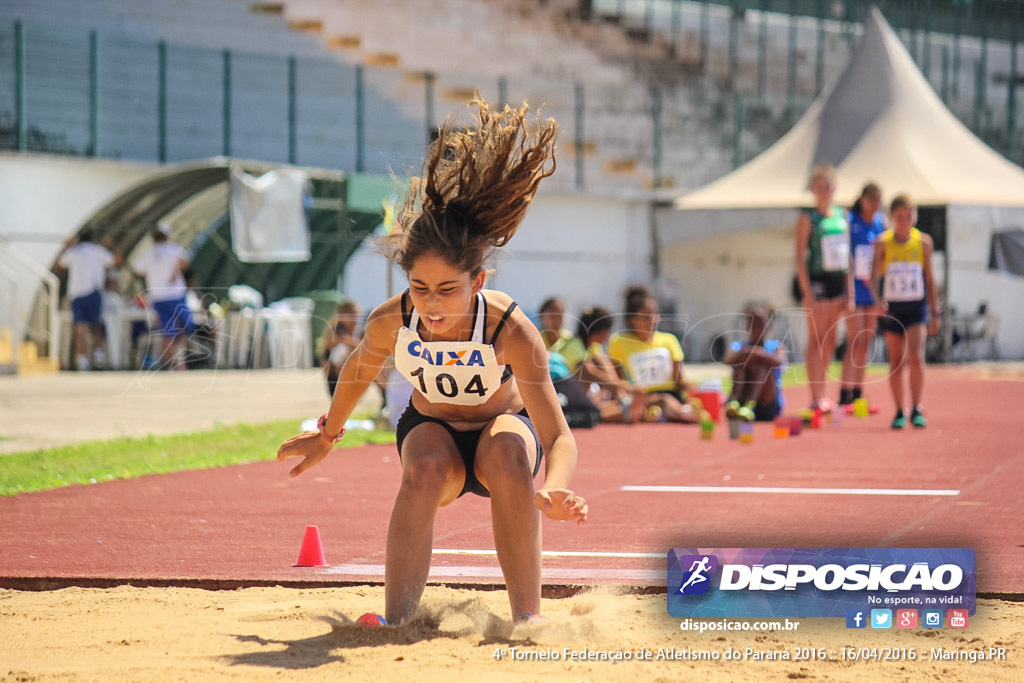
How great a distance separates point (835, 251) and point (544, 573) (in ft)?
27.8

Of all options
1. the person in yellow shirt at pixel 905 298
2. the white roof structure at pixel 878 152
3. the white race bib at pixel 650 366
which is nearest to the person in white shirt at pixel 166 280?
the white roof structure at pixel 878 152

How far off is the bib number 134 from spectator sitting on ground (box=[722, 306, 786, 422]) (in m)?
8.65

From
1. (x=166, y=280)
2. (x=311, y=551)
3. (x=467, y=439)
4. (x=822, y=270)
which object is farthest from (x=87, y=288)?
(x=467, y=439)

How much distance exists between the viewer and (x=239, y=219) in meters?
19.9

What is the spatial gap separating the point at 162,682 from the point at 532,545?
1286 mm

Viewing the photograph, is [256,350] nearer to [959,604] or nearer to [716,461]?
[716,461]

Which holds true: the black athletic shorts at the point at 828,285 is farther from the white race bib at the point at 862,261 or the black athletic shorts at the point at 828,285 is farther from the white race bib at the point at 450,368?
the white race bib at the point at 450,368

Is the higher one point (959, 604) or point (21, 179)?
point (21, 179)

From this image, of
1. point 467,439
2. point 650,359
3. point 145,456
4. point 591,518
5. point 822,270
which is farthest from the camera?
point 822,270

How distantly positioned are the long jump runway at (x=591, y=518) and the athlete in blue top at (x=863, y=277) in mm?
2483

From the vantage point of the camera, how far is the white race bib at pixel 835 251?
43.4 ft

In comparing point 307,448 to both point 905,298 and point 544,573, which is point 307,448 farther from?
point 905,298

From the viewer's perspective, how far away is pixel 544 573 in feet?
18.3

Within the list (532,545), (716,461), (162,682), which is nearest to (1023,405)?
(716,461)
